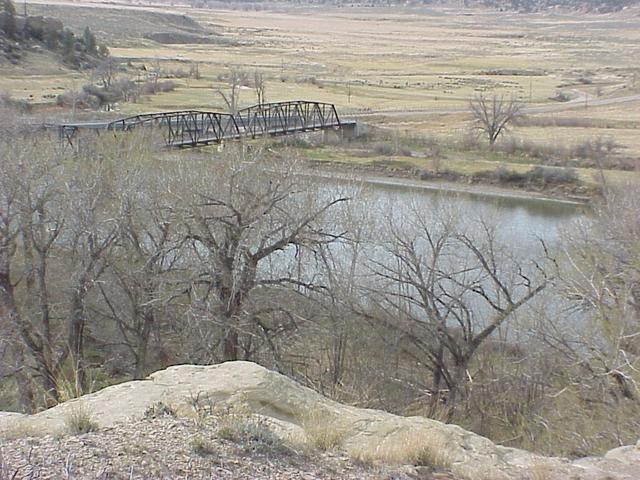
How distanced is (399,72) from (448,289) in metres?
95.9

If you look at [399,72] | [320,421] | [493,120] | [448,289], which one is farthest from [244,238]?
[399,72]

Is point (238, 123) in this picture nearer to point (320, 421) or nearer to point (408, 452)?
point (320, 421)

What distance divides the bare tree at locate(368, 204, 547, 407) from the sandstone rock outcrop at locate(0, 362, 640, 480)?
8.31 metres

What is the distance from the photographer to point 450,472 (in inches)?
290

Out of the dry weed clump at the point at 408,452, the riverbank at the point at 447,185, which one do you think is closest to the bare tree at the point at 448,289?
the dry weed clump at the point at 408,452

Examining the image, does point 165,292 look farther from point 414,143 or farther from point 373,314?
point 414,143

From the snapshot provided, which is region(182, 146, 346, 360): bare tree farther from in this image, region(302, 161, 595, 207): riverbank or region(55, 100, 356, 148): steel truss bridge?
region(302, 161, 595, 207): riverbank

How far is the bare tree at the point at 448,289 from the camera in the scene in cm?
1788

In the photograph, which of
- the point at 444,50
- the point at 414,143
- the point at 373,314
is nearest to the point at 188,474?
the point at 373,314

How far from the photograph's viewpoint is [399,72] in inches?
4459

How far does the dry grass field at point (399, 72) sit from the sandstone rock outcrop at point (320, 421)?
37897 mm

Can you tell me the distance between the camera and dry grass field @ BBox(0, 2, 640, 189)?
62656 millimetres

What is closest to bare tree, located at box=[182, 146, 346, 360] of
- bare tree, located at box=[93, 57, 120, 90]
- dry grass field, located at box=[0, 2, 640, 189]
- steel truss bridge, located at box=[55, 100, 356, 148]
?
steel truss bridge, located at box=[55, 100, 356, 148]

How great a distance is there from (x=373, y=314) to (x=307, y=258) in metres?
2.19
